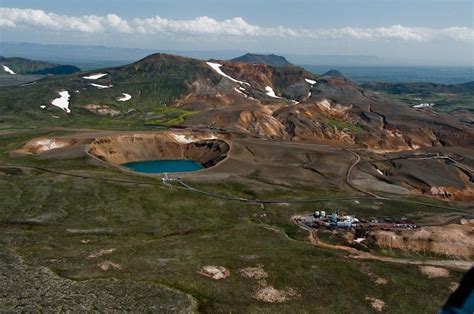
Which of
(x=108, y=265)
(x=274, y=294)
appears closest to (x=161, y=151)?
(x=108, y=265)

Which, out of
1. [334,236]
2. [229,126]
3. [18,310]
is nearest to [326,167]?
[334,236]

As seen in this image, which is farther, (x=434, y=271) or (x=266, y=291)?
(x=434, y=271)

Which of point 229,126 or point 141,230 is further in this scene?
point 229,126

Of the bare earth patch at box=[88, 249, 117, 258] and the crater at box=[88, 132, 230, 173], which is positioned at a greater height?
the bare earth patch at box=[88, 249, 117, 258]

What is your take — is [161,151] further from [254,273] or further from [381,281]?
A: [381,281]

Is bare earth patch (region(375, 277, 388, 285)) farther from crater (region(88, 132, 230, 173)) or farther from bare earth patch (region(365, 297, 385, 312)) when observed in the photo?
crater (region(88, 132, 230, 173))

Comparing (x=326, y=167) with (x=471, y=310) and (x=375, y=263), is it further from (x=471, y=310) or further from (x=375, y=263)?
(x=471, y=310)

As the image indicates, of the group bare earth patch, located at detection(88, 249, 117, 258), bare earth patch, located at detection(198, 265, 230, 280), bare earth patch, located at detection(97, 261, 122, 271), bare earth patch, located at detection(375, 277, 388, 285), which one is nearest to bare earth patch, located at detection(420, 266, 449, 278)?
bare earth patch, located at detection(375, 277, 388, 285)
